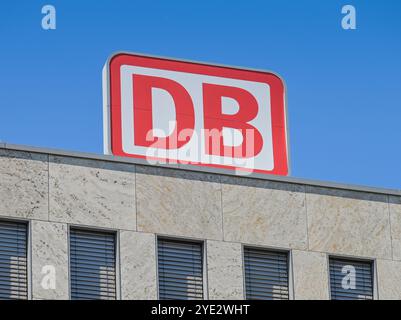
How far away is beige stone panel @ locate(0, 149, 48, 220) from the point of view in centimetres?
3628

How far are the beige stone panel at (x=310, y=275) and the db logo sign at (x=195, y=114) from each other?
2.78m

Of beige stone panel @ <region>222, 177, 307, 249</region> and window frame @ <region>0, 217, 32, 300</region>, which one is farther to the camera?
beige stone panel @ <region>222, 177, 307, 249</region>

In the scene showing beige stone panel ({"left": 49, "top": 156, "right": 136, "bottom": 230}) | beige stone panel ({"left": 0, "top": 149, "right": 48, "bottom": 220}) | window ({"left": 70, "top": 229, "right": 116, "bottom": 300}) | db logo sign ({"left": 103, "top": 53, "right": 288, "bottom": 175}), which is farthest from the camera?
db logo sign ({"left": 103, "top": 53, "right": 288, "bottom": 175})

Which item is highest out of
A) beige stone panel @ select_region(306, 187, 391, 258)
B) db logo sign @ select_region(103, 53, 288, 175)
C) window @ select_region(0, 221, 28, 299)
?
db logo sign @ select_region(103, 53, 288, 175)

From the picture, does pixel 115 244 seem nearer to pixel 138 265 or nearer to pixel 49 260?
pixel 138 265

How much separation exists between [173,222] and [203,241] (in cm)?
94

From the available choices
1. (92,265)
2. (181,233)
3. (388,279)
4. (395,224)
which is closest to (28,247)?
(92,265)

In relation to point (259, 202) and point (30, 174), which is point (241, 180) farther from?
point (30, 174)

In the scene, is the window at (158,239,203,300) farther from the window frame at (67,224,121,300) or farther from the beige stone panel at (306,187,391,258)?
the beige stone panel at (306,187,391,258)

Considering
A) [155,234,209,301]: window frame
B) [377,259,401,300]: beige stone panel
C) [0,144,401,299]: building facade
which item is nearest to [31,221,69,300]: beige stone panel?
[0,144,401,299]: building facade

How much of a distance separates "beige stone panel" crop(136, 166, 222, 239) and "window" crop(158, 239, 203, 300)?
36 centimetres

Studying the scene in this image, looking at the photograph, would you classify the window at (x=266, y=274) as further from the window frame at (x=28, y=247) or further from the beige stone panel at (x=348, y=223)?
the window frame at (x=28, y=247)
